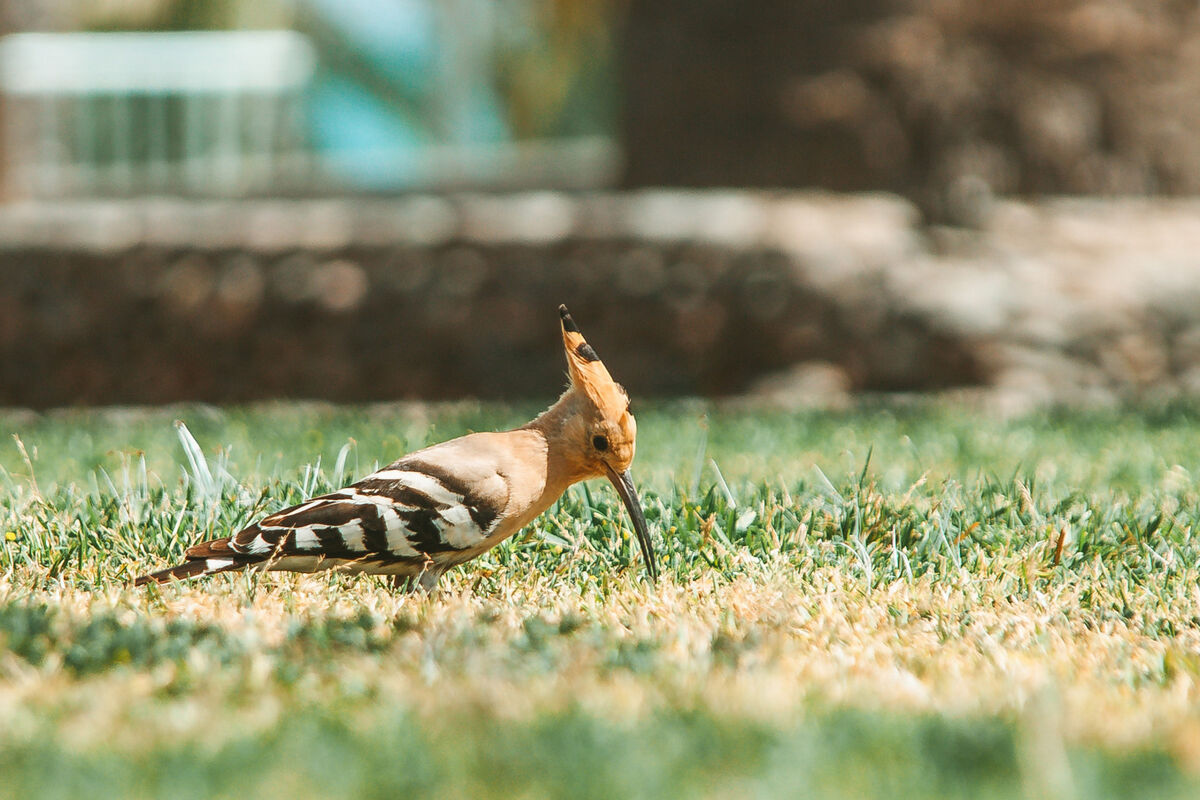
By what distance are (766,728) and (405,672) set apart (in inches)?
25.9

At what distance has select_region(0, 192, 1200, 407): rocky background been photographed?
22.2ft

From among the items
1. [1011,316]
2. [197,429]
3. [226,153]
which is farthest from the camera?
[226,153]

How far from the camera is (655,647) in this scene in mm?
2330

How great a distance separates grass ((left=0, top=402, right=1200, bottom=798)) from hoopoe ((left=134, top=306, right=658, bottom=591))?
0.09m

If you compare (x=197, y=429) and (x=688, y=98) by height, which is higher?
(x=688, y=98)

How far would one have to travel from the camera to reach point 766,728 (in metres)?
1.84

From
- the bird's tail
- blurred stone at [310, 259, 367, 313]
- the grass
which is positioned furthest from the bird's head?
blurred stone at [310, 259, 367, 313]

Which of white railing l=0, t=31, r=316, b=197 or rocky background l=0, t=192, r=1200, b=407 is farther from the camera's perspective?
white railing l=0, t=31, r=316, b=197

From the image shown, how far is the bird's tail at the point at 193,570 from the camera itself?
8.86 ft

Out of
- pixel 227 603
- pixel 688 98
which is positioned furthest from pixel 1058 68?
pixel 227 603

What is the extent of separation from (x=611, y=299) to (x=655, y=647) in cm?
470

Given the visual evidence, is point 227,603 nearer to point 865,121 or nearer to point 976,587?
point 976,587

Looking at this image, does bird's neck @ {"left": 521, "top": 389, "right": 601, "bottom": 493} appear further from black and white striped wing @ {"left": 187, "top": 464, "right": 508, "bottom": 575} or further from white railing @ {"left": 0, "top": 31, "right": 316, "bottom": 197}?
white railing @ {"left": 0, "top": 31, "right": 316, "bottom": 197}

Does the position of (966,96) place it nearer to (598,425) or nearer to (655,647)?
(598,425)
